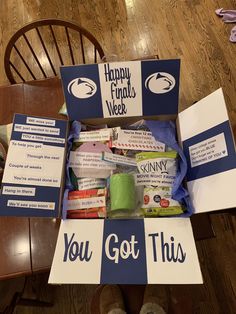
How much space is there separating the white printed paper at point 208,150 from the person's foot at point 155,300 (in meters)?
0.52

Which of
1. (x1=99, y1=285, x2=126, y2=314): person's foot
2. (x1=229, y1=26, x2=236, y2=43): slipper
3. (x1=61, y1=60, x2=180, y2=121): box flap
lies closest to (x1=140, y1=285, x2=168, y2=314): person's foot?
(x1=99, y1=285, x2=126, y2=314): person's foot

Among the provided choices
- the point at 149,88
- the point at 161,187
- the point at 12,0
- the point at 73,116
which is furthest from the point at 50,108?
the point at 12,0

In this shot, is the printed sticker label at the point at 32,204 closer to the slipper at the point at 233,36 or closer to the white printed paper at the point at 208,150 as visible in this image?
the white printed paper at the point at 208,150

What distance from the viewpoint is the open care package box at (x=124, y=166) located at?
0.61 m

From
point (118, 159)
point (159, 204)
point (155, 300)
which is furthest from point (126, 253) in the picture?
point (155, 300)

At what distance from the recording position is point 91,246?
625 mm

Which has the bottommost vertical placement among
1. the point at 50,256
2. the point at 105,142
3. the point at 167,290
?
the point at 167,290

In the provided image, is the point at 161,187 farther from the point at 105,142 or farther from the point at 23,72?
the point at 23,72

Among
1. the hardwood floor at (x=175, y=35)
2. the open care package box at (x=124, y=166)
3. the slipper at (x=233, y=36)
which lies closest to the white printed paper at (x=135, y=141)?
the open care package box at (x=124, y=166)

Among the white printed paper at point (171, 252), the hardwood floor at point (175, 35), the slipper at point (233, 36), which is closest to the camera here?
the white printed paper at point (171, 252)

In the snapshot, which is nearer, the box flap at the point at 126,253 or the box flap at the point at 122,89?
the box flap at the point at 126,253

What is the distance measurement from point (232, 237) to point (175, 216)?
1.00 m

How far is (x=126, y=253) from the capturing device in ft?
2.03

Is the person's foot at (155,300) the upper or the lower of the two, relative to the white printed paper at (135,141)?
lower
